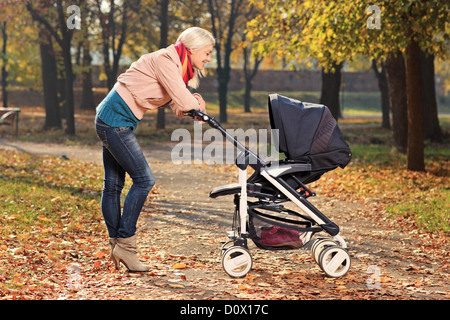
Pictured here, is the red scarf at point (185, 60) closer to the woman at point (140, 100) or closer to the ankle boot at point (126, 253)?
the woman at point (140, 100)

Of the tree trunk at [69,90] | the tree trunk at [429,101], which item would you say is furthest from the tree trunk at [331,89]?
the tree trunk at [69,90]

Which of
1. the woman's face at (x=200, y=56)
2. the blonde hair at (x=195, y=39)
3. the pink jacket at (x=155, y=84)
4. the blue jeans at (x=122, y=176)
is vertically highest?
the blonde hair at (x=195, y=39)

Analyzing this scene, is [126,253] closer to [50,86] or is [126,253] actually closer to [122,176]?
[122,176]

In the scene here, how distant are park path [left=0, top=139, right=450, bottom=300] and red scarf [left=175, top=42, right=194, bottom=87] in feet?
5.39

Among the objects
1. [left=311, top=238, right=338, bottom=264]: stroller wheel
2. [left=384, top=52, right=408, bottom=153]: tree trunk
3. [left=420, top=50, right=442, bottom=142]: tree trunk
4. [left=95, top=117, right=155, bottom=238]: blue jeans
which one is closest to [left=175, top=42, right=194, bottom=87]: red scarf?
[left=95, top=117, right=155, bottom=238]: blue jeans

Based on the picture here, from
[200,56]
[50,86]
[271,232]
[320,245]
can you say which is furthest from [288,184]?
[50,86]

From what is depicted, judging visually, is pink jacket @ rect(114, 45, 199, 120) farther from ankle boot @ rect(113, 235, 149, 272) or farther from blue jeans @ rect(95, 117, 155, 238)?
ankle boot @ rect(113, 235, 149, 272)

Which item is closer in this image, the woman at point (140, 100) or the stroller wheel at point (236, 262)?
the woman at point (140, 100)

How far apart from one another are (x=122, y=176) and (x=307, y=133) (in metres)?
1.60

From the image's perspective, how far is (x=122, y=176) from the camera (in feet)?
16.4

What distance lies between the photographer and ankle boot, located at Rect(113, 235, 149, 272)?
4820 mm

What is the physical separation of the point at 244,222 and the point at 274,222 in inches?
10.1

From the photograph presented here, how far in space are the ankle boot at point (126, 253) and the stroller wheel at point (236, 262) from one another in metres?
0.75

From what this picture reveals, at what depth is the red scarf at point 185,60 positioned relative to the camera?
469cm
